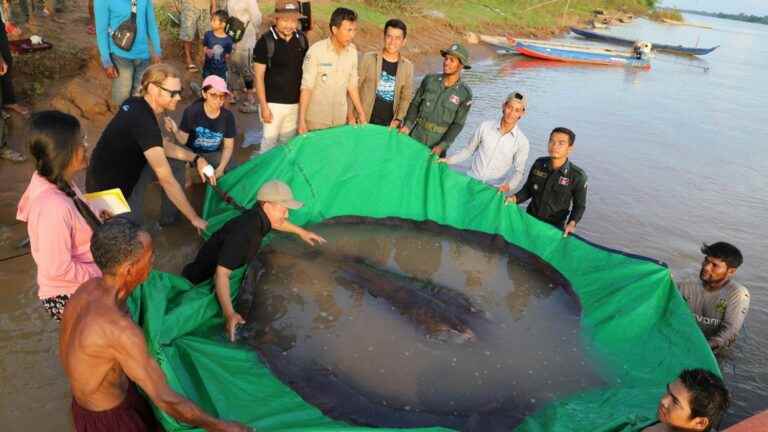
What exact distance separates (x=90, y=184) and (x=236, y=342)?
1.66m

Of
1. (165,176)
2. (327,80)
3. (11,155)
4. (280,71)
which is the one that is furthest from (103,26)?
(165,176)

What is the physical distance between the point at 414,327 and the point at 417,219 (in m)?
1.56

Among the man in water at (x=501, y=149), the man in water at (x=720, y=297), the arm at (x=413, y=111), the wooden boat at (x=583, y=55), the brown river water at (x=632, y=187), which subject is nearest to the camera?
the brown river water at (x=632, y=187)

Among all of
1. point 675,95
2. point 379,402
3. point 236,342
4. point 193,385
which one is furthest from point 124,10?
point 675,95

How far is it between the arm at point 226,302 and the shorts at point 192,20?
630 cm

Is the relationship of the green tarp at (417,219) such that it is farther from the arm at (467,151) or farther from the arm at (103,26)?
the arm at (103,26)

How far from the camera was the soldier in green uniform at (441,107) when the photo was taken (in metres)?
4.91

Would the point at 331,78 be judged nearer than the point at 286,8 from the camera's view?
No

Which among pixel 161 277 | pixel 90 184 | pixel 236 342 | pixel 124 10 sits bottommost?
pixel 236 342

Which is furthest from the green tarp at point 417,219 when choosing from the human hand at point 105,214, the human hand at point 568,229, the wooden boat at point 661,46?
the wooden boat at point 661,46

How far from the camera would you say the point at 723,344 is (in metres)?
3.84

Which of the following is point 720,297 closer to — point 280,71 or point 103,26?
point 280,71

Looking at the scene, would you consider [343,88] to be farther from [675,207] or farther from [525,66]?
[525,66]

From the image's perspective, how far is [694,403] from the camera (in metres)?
2.24
